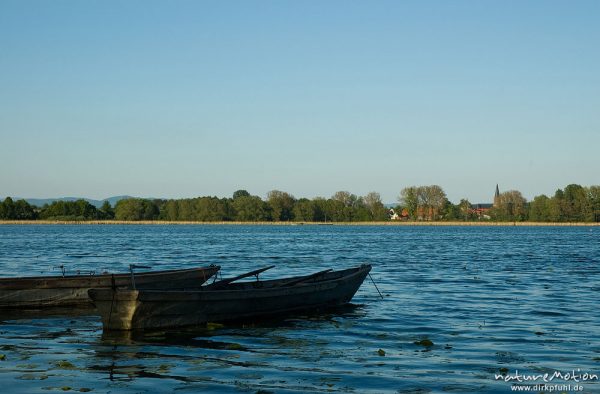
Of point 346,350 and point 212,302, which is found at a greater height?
point 212,302

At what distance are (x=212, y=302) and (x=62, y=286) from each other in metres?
7.92

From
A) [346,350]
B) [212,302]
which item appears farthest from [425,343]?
[212,302]

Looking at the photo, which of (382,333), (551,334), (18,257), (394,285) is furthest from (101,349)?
(18,257)

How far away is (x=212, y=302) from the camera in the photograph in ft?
73.3

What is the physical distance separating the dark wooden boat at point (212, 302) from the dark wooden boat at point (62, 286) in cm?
319

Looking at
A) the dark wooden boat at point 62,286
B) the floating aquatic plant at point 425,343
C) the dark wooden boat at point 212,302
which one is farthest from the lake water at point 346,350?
the dark wooden boat at point 62,286

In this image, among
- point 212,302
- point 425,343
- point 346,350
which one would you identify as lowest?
point 346,350

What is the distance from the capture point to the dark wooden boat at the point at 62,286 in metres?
26.4

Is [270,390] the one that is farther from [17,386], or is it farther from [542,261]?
[542,261]

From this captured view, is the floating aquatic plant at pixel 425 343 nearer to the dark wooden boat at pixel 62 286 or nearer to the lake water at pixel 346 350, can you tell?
the lake water at pixel 346 350

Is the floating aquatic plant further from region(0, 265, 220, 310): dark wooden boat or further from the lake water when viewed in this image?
region(0, 265, 220, 310): dark wooden boat

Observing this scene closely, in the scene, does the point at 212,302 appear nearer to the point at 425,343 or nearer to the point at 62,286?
the point at 425,343

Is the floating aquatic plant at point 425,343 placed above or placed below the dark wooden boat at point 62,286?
below

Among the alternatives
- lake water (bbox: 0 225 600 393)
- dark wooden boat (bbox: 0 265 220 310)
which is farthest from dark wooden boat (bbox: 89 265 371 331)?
dark wooden boat (bbox: 0 265 220 310)
